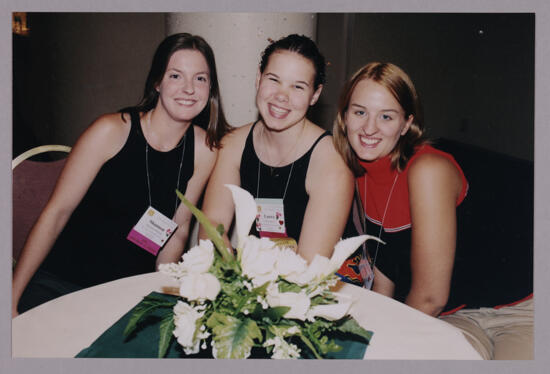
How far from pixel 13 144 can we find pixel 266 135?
1056 mm

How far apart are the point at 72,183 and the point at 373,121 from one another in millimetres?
1328

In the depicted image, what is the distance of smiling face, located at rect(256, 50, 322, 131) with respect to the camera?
70.7 inches

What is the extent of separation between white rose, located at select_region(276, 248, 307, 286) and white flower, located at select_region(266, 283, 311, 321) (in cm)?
4

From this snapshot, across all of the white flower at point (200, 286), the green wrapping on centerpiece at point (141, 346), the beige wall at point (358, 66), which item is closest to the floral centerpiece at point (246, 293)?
the white flower at point (200, 286)

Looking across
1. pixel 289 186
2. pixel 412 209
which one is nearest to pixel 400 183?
pixel 412 209

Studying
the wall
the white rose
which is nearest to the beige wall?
the wall

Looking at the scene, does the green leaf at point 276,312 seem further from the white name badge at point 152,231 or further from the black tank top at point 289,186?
the white name badge at point 152,231

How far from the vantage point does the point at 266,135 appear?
6.49 ft

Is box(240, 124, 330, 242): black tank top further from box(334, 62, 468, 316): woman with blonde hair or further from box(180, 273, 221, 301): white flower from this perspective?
box(180, 273, 221, 301): white flower

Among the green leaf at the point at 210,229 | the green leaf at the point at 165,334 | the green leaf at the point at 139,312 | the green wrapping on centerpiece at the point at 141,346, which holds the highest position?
the green leaf at the point at 210,229

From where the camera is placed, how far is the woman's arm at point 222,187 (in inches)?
75.5

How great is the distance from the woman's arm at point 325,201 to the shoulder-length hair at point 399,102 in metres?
0.05

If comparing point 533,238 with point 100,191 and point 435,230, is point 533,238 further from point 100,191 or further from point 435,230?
point 100,191

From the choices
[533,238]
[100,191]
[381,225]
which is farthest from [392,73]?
[100,191]
